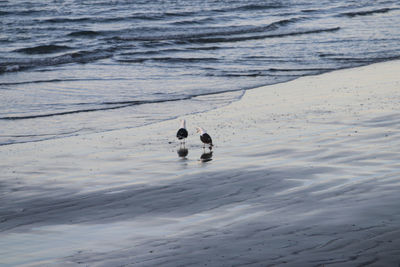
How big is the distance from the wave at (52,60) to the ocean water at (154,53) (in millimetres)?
42

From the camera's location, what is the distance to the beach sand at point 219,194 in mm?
6398

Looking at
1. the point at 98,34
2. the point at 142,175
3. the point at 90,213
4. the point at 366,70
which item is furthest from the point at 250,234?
the point at 98,34

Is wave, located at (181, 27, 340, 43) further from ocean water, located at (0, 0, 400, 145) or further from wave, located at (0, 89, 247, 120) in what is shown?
wave, located at (0, 89, 247, 120)

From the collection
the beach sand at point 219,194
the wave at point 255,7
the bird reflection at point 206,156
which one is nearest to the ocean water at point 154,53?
the wave at point 255,7

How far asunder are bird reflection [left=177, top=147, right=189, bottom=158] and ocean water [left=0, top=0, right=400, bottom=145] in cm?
231

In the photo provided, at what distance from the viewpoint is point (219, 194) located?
833 centimetres

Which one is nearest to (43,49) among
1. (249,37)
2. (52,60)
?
(52,60)

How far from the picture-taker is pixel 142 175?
9398 mm

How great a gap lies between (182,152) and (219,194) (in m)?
2.65

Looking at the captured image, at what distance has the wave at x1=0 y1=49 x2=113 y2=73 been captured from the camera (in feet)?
77.6

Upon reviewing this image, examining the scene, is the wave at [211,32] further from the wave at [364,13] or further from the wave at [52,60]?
the wave at [52,60]

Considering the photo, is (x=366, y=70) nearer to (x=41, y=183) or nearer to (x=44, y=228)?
(x=41, y=183)

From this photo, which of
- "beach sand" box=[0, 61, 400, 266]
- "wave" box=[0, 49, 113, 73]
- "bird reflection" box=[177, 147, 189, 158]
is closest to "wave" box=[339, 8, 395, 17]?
"wave" box=[0, 49, 113, 73]

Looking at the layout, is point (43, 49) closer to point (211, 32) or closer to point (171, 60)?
point (171, 60)
